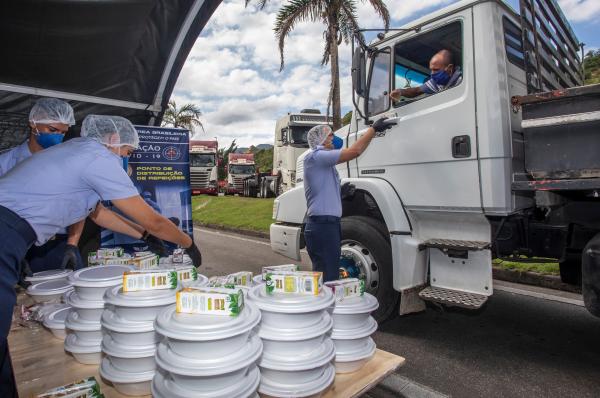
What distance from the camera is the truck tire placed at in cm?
271

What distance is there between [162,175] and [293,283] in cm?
455

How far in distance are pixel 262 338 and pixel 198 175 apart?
26.7m

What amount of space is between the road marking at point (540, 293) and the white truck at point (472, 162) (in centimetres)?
127

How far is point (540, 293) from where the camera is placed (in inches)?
200

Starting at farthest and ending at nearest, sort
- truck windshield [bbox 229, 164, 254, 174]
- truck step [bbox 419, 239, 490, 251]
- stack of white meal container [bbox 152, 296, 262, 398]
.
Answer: truck windshield [bbox 229, 164, 254, 174] → truck step [bbox 419, 239, 490, 251] → stack of white meal container [bbox 152, 296, 262, 398]

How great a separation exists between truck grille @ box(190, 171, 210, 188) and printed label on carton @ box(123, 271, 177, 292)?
1030 inches

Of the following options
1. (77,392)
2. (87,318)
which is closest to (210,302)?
(77,392)

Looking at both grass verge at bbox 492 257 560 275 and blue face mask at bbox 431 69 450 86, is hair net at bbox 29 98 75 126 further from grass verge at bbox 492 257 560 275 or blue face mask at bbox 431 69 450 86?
grass verge at bbox 492 257 560 275

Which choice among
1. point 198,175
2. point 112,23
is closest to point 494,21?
point 112,23

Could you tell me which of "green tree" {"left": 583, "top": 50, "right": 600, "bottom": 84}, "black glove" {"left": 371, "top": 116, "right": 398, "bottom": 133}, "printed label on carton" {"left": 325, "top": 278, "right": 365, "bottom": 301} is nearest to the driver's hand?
"black glove" {"left": 371, "top": 116, "right": 398, "bottom": 133}

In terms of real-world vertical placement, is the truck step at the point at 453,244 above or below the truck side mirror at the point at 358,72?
below

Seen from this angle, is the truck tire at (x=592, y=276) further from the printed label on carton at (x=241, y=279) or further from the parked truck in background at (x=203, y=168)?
the parked truck in background at (x=203, y=168)

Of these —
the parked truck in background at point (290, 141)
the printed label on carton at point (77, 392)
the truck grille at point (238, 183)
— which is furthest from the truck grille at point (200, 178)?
the printed label on carton at point (77, 392)

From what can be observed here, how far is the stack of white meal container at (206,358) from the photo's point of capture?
1211 millimetres
